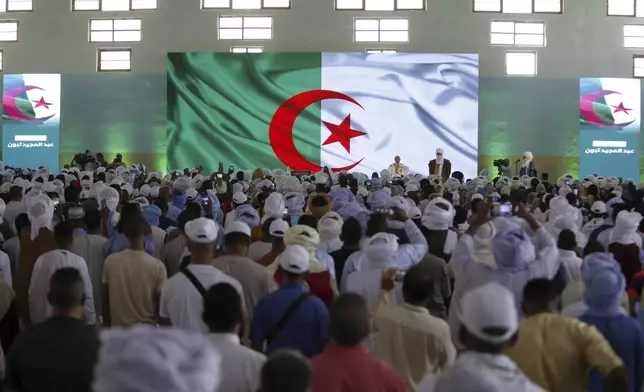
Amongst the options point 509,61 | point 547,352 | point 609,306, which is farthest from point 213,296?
point 509,61

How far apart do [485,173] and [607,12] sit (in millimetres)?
8745

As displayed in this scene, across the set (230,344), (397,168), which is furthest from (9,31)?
(230,344)

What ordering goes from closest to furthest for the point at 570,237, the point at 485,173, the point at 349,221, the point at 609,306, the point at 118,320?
the point at 609,306 → the point at 118,320 → the point at 570,237 → the point at 349,221 → the point at 485,173

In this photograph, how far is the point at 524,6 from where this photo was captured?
26625 mm

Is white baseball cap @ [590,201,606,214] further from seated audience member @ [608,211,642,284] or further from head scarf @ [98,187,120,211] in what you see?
head scarf @ [98,187,120,211]

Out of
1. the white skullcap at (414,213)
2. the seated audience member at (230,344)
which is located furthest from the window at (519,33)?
the seated audience member at (230,344)

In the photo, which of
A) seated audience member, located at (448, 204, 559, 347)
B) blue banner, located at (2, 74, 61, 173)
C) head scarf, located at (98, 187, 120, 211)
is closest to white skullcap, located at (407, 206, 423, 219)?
head scarf, located at (98, 187, 120, 211)

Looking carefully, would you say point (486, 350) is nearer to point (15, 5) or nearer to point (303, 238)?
point (303, 238)

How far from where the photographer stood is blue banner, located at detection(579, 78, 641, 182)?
25.8 metres

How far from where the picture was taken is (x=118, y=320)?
19.8 ft

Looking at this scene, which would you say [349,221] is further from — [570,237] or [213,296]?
[213,296]

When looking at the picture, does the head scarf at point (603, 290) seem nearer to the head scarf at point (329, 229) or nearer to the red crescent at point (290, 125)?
the head scarf at point (329, 229)

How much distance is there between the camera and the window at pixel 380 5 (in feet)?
86.5

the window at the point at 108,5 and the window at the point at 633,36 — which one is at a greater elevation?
the window at the point at 108,5
